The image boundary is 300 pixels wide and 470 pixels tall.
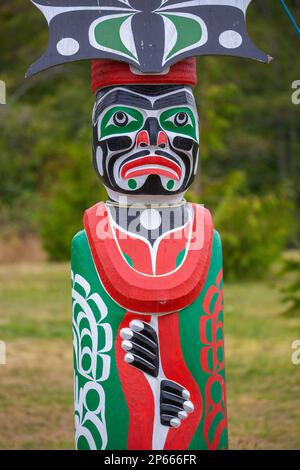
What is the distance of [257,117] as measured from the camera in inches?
899

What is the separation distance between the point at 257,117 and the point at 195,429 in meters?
19.7

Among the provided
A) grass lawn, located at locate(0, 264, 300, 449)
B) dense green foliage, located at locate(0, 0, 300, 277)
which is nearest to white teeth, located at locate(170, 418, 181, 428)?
grass lawn, located at locate(0, 264, 300, 449)

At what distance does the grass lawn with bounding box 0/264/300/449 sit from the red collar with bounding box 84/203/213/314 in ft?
5.68

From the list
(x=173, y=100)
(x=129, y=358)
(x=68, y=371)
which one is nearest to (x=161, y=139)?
(x=173, y=100)

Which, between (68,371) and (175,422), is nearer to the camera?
(175,422)

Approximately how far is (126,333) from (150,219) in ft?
1.76

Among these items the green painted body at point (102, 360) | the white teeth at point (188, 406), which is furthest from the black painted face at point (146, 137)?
the white teeth at point (188, 406)

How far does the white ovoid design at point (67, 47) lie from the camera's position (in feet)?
12.1

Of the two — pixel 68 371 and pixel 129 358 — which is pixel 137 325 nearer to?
pixel 129 358

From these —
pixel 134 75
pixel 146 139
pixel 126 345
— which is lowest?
pixel 126 345

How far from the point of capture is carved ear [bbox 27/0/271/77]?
371 centimetres

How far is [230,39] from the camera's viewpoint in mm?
3762

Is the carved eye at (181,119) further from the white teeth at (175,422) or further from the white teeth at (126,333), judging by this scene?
the white teeth at (175,422)
